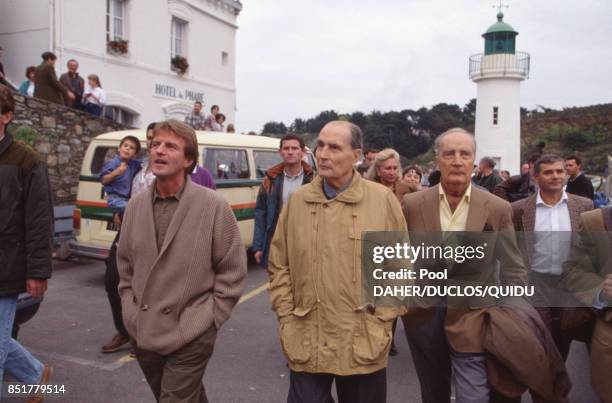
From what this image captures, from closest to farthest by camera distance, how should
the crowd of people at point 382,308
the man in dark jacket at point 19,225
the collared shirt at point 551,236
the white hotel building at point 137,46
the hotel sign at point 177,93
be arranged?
the crowd of people at point 382,308 → the man in dark jacket at point 19,225 → the collared shirt at point 551,236 → the white hotel building at point 137,46 → the hotel sign at point 177,93

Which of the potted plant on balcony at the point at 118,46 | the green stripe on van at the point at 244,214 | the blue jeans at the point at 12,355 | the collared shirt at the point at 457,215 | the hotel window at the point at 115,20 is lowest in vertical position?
the blue jeans at the point at 12,355

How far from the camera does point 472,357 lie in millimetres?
2852

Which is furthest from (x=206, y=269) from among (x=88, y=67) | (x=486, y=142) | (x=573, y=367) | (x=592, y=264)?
(x=486, y=142)

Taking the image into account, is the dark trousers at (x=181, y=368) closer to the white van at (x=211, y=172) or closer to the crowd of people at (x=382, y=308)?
the crowd of people at (x=382, y=308)

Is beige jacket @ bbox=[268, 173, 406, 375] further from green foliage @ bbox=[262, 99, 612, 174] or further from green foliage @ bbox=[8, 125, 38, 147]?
green foliage @ bbox=[262, 99, 612, 174]

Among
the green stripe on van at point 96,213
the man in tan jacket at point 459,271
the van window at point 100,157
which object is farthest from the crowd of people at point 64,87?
the man in tan jacket at point 459,271

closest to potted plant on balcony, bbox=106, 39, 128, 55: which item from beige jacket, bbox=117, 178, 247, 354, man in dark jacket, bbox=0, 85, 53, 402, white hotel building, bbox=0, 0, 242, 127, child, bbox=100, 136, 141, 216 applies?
white hotel building, bbox=0, 0, 242, 127

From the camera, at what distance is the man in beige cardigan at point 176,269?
285cm

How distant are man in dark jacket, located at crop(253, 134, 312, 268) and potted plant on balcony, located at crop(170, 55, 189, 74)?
13.9m

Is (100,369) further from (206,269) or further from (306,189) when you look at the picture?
(306,189)

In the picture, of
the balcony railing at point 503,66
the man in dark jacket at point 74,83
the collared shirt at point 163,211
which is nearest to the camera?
the collared shirt at point 163,211

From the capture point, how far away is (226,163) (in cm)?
895

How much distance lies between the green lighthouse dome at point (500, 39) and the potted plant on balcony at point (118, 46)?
25.0 metres

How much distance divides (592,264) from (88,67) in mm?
14477
